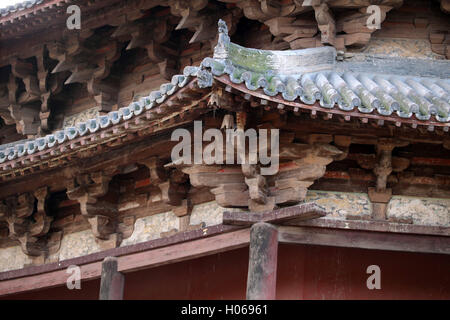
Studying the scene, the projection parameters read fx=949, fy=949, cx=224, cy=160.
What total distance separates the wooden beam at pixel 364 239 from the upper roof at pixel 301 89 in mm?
1249

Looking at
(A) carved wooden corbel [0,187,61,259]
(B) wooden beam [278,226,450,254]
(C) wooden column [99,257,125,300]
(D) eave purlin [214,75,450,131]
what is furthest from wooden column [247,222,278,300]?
(A) carved wooden corbel [0,187,61,259]

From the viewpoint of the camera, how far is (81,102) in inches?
537

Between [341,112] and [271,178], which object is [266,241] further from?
[341,112]

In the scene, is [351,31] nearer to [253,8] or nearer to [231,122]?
[253,8]

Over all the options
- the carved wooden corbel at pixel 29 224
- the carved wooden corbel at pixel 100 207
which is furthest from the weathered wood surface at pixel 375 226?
the carved wooden corbel at pixel 29 224

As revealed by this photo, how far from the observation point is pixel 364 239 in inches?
381

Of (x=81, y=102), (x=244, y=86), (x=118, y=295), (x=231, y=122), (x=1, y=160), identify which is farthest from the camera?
(x=81, y=102)

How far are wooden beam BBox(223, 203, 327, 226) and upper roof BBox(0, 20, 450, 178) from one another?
0.97m

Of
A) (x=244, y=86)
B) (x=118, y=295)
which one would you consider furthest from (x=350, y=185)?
(x=118, y=295)

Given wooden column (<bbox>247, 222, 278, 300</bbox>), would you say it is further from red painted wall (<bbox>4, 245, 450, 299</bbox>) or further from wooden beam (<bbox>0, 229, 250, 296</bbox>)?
red painted wall (<bbox>4, 245, 450, 299</bbox>)

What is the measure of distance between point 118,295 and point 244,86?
2861 millimetres

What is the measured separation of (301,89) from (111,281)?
3032 millimetres

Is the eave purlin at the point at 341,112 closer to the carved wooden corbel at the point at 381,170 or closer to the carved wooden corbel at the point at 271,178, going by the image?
the carved wooden corbel at the point at 271,178

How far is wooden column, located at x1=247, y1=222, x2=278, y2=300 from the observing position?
30.4ft
